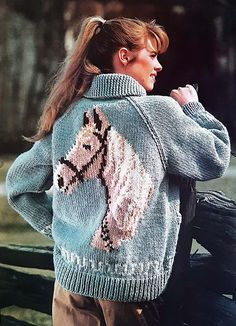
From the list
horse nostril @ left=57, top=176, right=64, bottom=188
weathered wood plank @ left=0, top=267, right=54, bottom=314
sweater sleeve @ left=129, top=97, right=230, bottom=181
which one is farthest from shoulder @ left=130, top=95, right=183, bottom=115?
weathered wood plank @ left=0, top=267, right=54, bottom=314

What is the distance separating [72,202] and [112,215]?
0.09 m

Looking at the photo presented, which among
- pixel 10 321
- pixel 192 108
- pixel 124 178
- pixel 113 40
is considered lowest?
pixel 10 321

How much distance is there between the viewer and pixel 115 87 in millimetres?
1187

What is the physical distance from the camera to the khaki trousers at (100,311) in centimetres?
118

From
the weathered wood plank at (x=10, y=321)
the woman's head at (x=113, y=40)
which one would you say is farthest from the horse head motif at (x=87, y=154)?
the weathered wood plank at (x=10, y=321)

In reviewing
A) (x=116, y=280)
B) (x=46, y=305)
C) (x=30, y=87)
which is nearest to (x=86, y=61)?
(x=30, y=87)

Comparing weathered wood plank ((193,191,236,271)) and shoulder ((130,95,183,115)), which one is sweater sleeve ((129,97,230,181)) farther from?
weathered wood plank ((193,191,236,271))

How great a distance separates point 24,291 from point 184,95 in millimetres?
553

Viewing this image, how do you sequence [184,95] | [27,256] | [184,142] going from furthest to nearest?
[27,256] < [184,95] < [184,142]

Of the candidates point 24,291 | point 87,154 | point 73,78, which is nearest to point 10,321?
point 24,291

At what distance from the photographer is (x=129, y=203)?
45.4 inches

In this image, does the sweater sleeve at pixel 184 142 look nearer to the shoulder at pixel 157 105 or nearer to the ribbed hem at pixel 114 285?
the shoulder at pixel 157 105

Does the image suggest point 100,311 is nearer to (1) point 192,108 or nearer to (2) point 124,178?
(2) point 124,178

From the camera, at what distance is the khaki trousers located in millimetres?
1183
